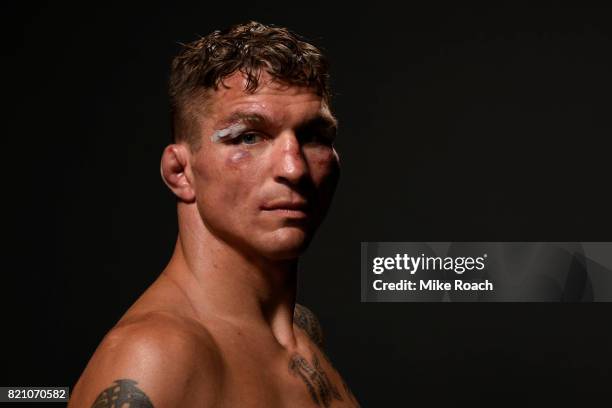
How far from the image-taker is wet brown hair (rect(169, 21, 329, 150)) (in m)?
1.87

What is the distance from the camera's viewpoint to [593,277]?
397 centimetres

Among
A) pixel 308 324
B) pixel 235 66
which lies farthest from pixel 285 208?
pixel 308 324

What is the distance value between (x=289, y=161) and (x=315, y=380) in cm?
48

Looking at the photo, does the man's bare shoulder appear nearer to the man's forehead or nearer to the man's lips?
the man's lips

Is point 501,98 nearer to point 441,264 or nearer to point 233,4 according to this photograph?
point 441,264

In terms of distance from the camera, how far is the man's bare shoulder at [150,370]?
5.15 ft

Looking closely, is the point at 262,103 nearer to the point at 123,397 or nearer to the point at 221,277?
the point at 221,277

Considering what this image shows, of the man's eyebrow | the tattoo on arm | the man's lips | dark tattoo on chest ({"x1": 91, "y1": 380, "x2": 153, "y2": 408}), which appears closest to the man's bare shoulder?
dark tattoo on chest ({"x1": 91, "y1": 380, "x2": 153, "y2": 408})

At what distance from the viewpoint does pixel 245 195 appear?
1.83 m

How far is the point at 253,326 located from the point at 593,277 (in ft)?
7.95

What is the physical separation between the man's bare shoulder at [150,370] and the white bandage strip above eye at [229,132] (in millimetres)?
375

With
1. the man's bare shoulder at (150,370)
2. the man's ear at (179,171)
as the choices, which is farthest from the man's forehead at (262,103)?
the man's bare shoulder at (150,370)

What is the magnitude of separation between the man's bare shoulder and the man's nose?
13.6 inches

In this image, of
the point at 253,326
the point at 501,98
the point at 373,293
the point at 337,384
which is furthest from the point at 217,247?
the point at 501,98
